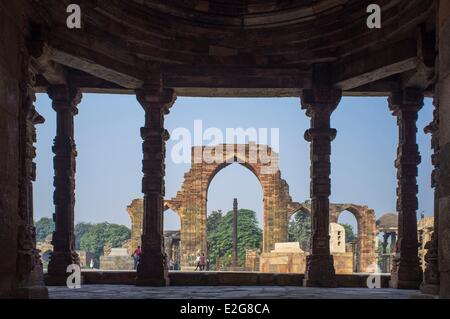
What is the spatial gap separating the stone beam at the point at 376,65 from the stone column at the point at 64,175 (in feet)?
15.5

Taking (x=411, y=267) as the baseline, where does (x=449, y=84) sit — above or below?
above

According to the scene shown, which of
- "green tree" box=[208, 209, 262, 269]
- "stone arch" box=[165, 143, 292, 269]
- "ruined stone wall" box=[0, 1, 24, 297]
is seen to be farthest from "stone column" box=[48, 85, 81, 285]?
"green tree" box=[208, 209, 262, 269]

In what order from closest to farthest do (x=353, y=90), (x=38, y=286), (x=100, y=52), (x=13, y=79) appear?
1. (x=13, y=79)
2. (x=38, y=286)
3. (x=100, y=52)
4. (x=353, y=90)

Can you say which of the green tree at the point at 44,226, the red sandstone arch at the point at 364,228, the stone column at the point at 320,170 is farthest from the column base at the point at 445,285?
the green tree at the point at 44,226

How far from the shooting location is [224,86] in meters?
10.5

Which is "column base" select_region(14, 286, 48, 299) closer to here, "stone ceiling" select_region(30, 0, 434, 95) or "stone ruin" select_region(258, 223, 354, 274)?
"stone ceiling" select_region(30, 0, 434, 95)

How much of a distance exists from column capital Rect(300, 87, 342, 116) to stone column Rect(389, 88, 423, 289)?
1125 millimetres

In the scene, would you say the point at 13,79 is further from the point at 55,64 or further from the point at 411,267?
the point at 411,267

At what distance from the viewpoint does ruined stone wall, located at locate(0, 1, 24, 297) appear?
580 cm

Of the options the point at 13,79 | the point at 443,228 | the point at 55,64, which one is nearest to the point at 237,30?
the point at 55,64

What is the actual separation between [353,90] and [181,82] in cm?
310

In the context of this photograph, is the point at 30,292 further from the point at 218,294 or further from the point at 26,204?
the point at 218,294

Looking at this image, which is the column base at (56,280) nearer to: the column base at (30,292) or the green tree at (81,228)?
the column base at (30,292)

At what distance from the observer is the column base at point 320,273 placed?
10.1 meters
